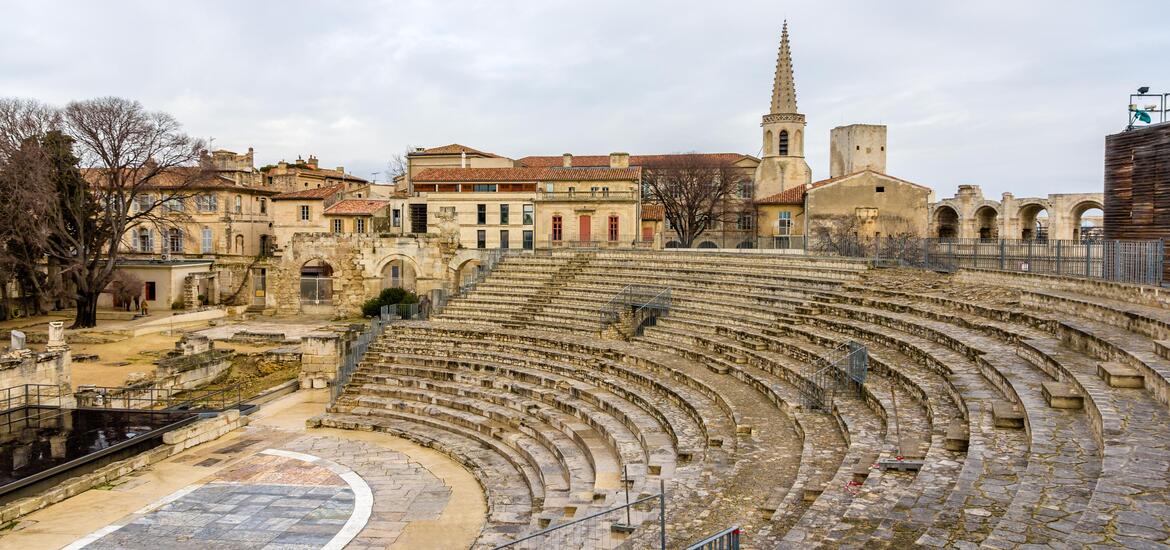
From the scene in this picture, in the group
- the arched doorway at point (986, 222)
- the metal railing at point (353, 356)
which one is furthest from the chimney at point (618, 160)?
the metal railing at point (353, 356)

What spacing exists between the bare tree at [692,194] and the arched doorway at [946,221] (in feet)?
41.0

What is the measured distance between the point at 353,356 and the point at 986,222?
39660mm

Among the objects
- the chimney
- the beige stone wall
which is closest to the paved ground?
the beige stone wall

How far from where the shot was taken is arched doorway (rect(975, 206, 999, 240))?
45281mm

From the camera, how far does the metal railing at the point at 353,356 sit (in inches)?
803

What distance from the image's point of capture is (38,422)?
57.7 feet

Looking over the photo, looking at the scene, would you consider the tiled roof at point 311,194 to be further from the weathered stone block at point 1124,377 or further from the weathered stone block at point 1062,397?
the weathered stone block at point 1124,377

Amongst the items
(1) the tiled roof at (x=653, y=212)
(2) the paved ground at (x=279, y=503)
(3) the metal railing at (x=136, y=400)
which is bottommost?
(2) the paved ground at (x=279, y=503)

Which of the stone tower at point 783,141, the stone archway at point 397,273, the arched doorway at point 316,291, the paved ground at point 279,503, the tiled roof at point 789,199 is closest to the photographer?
the paved ground at point 279,503

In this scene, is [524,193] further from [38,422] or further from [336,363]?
[38,422]

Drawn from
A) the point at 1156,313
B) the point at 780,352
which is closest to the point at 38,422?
the point at 780,352

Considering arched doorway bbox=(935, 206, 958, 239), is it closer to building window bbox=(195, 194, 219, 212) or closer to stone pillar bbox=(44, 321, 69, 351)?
building window bbox=(195, 194, 219, 212)

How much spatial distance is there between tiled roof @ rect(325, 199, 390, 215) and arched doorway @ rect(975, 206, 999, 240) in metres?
35.4

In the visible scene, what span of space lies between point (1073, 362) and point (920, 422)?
234 cm
